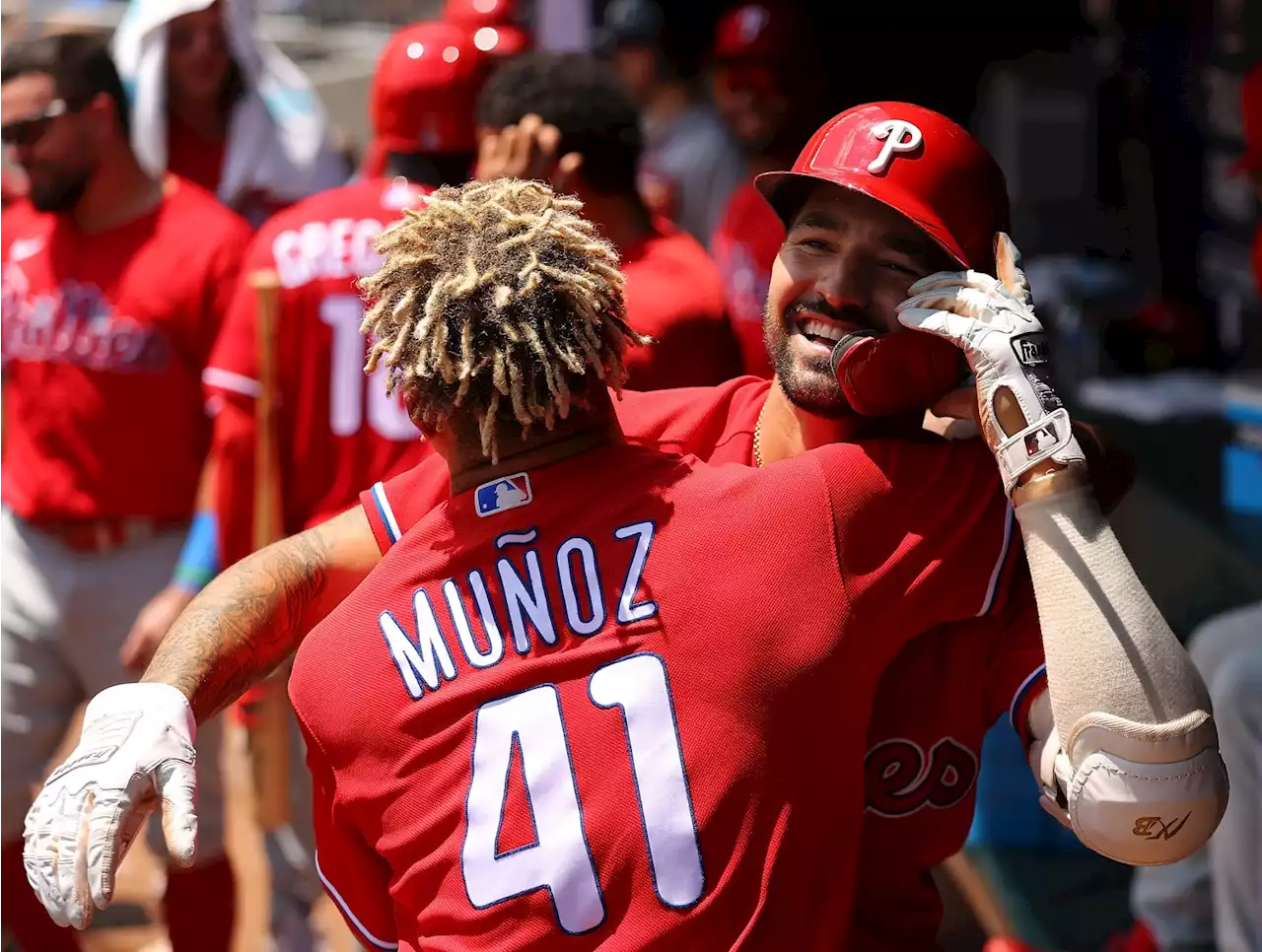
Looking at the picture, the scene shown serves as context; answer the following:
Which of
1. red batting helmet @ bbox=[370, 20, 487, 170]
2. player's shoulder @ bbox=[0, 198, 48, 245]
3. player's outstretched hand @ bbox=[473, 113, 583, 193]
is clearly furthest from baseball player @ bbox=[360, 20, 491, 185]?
player's shoulder @ bbox=[0, 198, 48, 245]

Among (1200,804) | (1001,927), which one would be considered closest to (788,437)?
(1200,804)

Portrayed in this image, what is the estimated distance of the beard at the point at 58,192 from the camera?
382cm

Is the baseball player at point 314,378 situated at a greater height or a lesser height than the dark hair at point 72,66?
lesser

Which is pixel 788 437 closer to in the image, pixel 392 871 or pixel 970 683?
pixel 970 683

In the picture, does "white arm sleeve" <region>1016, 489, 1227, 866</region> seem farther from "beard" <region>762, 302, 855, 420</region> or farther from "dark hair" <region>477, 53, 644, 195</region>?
"dark hair" <region>477, 53, 644, 195</region>

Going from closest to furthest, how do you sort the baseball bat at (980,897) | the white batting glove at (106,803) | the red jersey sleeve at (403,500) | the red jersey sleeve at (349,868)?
the white batting glove at (106,803) < the red jersey sleeve at (349,868) < the red jersey sleeve at (403,500) < the baseball bat at (980,897)

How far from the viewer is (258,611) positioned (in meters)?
2.13

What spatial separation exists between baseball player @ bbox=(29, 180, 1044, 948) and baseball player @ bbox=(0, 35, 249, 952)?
187cm

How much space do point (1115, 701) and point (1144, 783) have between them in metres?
0.10

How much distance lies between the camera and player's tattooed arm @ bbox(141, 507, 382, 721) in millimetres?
2035

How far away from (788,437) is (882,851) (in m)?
0.57

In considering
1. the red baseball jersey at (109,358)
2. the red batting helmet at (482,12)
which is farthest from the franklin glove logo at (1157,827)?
the red batting helmet at (482,12)

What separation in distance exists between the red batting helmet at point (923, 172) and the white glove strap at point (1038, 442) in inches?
11.1

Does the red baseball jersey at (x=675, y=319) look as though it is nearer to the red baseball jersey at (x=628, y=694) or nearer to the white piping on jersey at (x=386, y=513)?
the white piping on jersey at (x=386, y=513)
